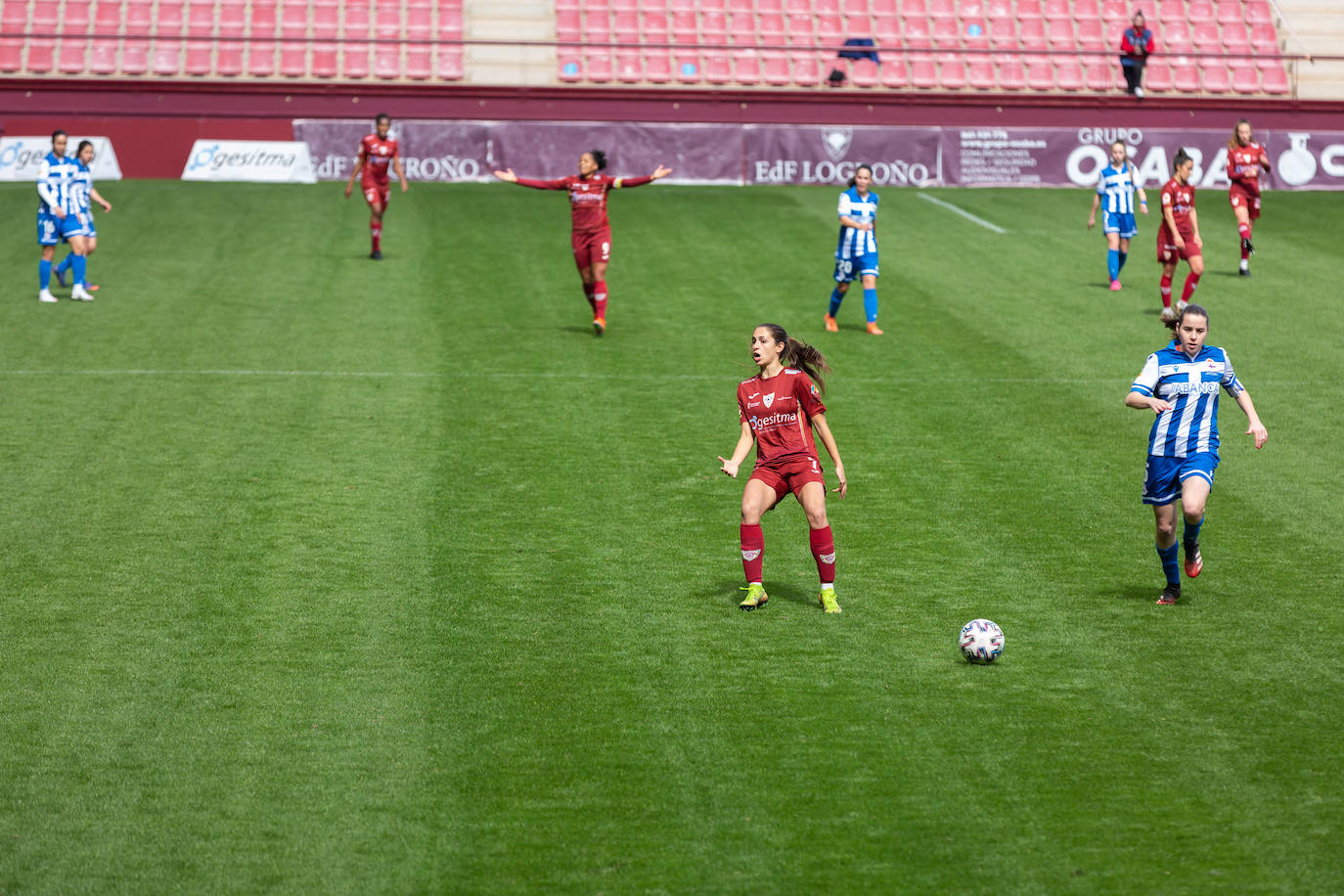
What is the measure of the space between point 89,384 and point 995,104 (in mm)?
24951

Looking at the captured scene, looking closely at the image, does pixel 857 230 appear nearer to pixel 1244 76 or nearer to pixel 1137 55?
pixel 1137 55

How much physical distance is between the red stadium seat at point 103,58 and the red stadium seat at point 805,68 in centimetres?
1673

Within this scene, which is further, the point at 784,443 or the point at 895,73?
the point at 895,73

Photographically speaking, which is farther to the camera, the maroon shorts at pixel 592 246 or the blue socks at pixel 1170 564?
the maroon shorts at pixel 592 246

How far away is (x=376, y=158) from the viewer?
25.2m

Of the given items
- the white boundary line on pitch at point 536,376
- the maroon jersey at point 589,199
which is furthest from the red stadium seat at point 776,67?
the white boundary line on pitch at point 536,376

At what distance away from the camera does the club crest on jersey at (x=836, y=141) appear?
34594 mm

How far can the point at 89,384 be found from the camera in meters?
17.9

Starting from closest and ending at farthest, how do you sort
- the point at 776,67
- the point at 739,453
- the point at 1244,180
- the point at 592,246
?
the point at 739,453 → the point at 592,246 → the point at 1244,180 → the point at 776,67

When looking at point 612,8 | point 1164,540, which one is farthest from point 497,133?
point 1164,540

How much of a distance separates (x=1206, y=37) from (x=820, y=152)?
1389 cm

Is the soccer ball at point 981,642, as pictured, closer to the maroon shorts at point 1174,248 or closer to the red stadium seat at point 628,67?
the maroon shorts at point 1174,248

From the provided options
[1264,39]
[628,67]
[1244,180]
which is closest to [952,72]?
[628,67]

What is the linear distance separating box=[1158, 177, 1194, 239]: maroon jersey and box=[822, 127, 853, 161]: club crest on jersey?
1361 centimetres
